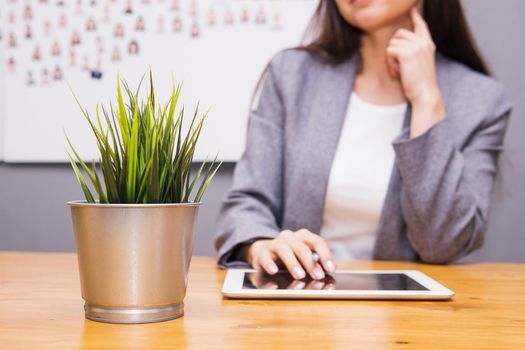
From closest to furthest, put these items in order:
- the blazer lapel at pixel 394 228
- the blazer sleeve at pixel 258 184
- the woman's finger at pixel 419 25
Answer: the blazer sleeve at pixel 258 184 < the blazer lapel at pixel 394 228 < the woman's finger at pixel 419 25

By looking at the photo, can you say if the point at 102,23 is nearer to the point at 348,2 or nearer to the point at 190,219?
the point at 348,2

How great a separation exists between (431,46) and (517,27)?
69 centimetres

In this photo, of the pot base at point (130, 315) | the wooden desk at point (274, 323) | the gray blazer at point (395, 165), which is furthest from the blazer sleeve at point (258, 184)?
Result: the pot base at point (130, 315)

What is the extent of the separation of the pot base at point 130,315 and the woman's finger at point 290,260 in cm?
24

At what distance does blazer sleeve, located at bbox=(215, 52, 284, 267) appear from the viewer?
0.98 meters

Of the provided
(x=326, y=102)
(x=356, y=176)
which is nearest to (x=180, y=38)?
(x=326, y=102)

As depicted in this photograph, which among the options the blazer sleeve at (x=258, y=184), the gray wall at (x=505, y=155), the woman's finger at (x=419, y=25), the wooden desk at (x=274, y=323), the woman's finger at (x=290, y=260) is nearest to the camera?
the wooden desk at (x=274, y=323)

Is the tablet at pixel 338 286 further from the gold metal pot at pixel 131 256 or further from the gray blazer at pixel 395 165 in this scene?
the gray blazer at pixel 395 165

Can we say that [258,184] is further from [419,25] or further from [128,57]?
[128,57]

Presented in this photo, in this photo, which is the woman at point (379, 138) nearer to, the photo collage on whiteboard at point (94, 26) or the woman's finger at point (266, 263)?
the woman's finger at point (266, 263)

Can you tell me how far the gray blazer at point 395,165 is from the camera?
3.79ft

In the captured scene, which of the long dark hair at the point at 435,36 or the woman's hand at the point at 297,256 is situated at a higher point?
the long dark hair at the point at 435,36

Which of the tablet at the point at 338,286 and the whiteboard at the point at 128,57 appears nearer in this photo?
the tablet at the point at 338,286

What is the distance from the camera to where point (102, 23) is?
1967mm
